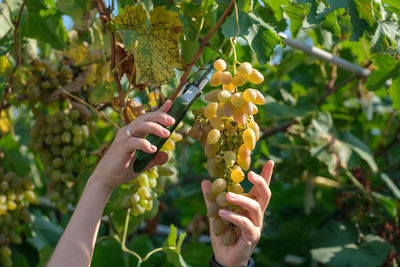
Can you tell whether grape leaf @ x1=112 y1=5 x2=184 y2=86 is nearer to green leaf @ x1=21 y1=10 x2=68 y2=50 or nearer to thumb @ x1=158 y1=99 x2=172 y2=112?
thumb @ x1=158 y1=99 x2=172 y2=112

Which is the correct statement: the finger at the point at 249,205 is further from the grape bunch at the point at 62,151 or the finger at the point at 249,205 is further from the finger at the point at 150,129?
the grape bunch at the point at 62,151

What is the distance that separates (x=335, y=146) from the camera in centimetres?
178

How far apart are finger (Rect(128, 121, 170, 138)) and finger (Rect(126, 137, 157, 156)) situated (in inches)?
0.7

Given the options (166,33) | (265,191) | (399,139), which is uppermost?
(166,33)

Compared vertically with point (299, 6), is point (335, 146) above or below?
below

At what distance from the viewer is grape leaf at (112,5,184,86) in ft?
3.20

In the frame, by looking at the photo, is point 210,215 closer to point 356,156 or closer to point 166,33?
point 166,33

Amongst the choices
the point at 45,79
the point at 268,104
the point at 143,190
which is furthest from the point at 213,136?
the point at 268,104

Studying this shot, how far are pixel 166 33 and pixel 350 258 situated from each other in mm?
1095

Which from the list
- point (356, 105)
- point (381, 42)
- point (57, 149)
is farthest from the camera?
point (356, 105)

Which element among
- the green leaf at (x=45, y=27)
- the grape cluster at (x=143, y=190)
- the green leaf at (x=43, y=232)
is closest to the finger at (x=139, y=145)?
the grape cluster at (x=143, y=190)

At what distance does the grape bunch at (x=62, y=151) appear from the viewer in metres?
1.36

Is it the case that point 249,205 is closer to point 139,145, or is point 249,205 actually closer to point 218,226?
point 218,226

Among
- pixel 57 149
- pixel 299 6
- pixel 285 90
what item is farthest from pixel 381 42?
pixel 285 90
